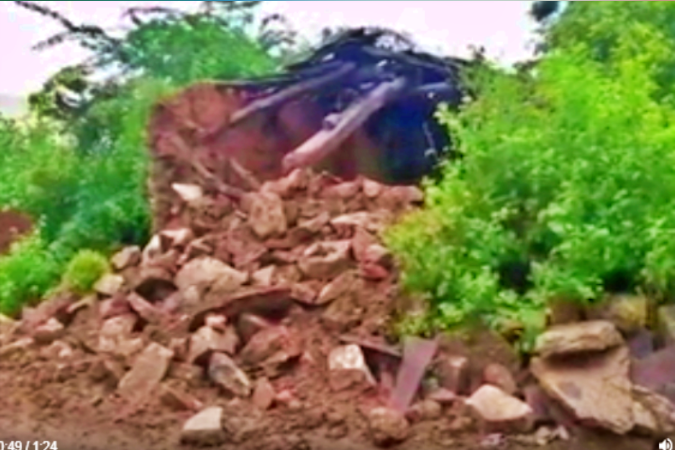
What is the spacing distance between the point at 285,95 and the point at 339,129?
0.16 metres

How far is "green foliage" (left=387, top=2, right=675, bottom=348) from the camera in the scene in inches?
85.7

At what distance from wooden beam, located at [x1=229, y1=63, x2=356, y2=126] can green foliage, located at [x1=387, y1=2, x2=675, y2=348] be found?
0.36 metres

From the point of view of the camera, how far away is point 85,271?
2.39 metres

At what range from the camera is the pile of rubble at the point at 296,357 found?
2039mm

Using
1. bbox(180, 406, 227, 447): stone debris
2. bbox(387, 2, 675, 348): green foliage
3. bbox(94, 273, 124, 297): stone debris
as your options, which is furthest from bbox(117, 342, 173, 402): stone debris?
bbox(387, 2, 675, 348): green foliage

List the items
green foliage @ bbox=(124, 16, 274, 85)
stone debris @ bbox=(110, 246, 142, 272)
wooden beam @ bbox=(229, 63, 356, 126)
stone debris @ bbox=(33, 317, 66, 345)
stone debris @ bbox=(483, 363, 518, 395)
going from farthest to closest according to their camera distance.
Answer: wooden beam @ bbox=(229, 63, 356, 126) < green foliage @ bbox=(124, 16, 274, 85) < stone debris @ bbox=(110, 246, 142, 272) < stone debris @ bbox=(33, 317, 66, 345) < stone debris @ bbox=(483, 363, 518, 395)

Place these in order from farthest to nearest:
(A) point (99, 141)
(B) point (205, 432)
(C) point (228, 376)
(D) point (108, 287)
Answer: (A) point (99, 141) < (D) point (108, 287) < (C) point (228, 376) < (B) point (205, 432)

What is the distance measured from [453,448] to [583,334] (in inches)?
12.5

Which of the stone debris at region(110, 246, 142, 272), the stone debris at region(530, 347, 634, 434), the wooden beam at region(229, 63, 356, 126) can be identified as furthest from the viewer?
the wooden beam at region(229, 63, 356, 126)

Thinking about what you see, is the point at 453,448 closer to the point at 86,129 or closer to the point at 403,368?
the point at 403,368

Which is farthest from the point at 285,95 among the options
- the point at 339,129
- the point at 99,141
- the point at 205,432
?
the point at 205,432

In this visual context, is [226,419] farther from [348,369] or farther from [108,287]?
[108,287]

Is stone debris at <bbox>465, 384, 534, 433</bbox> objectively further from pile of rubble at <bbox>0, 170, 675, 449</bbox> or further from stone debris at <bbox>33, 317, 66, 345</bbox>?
stone debris at <bbox>33, 317, 66, 345</bbox>
